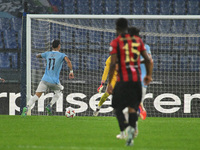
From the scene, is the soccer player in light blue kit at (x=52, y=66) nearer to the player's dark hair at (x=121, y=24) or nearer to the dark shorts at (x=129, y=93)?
the player's dark hair at (x=121, y=24)

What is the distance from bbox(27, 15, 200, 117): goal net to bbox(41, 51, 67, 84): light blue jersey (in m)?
1.30

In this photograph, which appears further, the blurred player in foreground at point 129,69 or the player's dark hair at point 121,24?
the player's dark hair at point 121,24

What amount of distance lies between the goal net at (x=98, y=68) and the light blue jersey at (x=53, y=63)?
1.30 m

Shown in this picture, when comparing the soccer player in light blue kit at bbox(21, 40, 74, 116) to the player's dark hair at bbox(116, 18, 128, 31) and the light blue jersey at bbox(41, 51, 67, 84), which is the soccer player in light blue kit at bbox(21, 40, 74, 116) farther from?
the player's dark hair at bbox(116, 18, 128, 31)

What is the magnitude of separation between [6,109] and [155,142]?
24.4 ft

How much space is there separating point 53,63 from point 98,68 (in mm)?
4157

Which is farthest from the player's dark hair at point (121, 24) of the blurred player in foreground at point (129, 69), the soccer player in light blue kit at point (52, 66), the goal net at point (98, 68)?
the goal net at point (98, 68)

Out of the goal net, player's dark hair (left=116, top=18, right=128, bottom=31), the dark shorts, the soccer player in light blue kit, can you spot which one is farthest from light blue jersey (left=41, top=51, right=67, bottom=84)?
the dark shorts

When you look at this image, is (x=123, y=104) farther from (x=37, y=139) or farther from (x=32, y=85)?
(x=32, y=85)

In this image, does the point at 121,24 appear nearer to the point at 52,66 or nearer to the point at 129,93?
the point at 129,93

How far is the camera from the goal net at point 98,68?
39.8ft

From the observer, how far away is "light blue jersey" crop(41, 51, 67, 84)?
403 inches

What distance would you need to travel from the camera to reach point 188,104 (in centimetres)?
1210

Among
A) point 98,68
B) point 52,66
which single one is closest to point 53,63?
point 52,66
